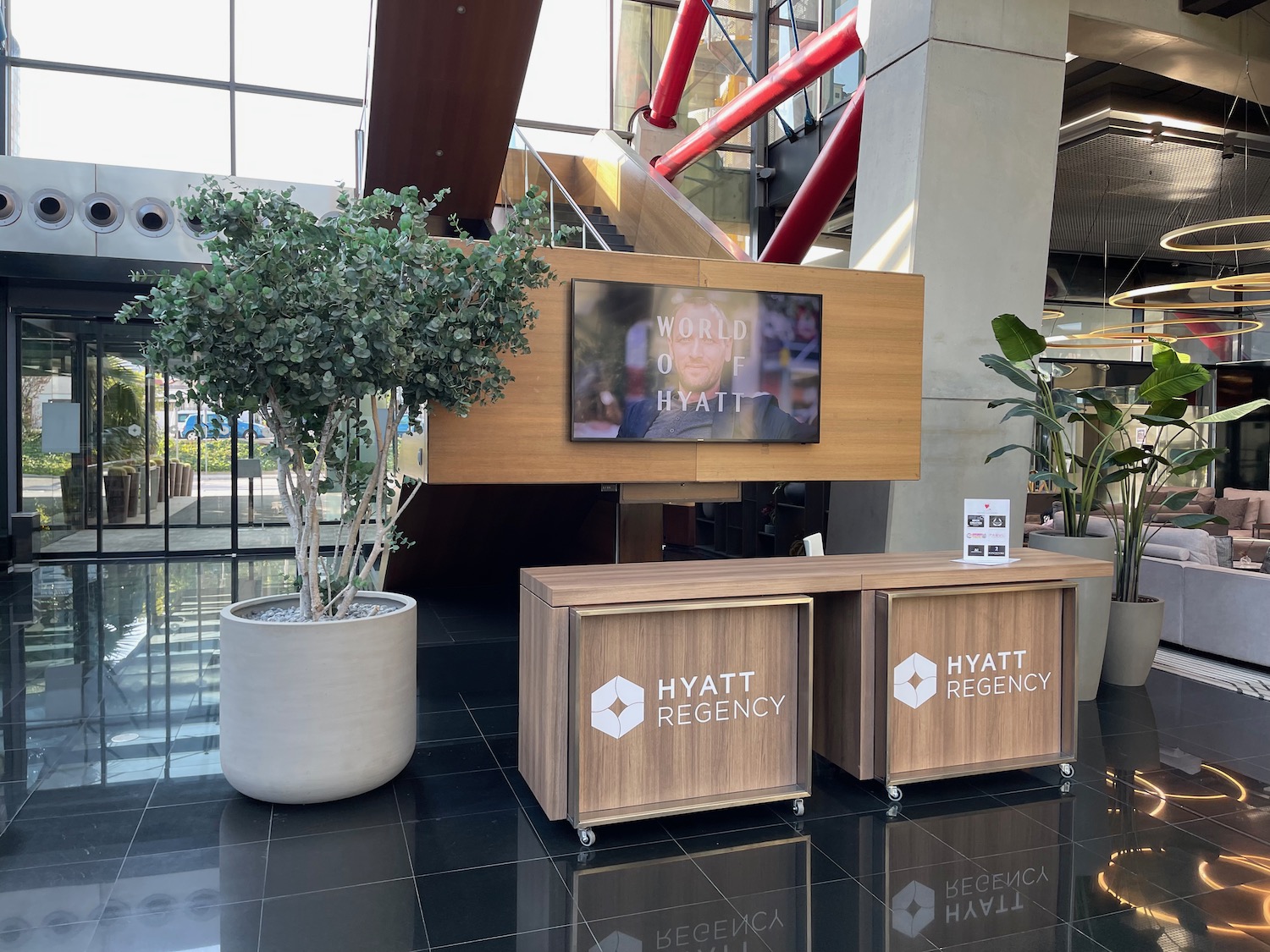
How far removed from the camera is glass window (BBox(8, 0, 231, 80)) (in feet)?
37.8

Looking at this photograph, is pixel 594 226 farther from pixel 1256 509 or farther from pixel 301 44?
pixel 1256 509

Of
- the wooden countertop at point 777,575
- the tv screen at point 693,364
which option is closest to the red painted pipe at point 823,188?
Result: the tv screen at point 693,364

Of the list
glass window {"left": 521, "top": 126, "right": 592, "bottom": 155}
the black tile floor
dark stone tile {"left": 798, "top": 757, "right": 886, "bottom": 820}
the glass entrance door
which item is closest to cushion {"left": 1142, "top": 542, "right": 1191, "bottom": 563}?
the black tile floor

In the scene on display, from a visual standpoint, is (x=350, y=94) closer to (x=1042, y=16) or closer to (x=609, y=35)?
(x=609, y=35)

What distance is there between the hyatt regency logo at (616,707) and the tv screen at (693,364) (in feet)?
5.18

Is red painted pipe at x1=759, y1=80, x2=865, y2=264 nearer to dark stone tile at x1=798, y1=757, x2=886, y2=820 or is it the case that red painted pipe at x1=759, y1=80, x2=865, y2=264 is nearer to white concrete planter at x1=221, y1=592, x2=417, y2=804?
dark stone tile at x1=798, y1=757, x2=886, y2=820

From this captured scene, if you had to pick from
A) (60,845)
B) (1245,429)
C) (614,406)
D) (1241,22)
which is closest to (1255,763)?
(614,406)

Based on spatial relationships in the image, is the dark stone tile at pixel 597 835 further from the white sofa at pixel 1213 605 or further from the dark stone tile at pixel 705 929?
the white sofa at pixel 1213 605

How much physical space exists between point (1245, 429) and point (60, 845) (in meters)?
17.9

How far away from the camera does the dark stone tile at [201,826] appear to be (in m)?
3.32

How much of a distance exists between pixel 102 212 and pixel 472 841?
8.87 meters

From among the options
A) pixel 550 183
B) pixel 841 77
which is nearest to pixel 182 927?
pixel 550 183

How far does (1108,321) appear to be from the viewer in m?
15.4

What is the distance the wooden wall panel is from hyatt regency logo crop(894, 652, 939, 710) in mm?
1529
